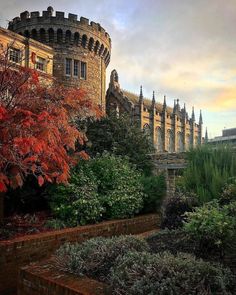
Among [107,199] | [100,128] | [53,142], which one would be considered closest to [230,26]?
[53,142]

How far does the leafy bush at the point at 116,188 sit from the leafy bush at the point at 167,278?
4753mm

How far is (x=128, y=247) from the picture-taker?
5.14 meters

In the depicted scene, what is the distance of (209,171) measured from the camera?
7.99 meters

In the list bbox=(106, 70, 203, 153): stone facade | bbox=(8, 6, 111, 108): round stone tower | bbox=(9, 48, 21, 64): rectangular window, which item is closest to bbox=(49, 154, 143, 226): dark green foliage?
bbox=(9, 48, 21, 64): rectangular window

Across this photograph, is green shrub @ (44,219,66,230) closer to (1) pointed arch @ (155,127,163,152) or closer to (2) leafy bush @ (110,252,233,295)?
(2) leafy bush @ (110,252,233,295)

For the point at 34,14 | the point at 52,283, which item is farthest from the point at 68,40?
the point at 52,283

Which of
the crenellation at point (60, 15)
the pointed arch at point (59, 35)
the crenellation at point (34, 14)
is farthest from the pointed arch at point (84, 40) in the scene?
the crenellation at point (34, 14)

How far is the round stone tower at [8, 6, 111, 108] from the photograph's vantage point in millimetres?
31750

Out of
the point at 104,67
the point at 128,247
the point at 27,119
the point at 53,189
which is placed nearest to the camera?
the point at 128,247

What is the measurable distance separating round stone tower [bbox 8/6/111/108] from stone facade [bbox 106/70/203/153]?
12251mm

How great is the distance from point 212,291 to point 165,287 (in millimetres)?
556

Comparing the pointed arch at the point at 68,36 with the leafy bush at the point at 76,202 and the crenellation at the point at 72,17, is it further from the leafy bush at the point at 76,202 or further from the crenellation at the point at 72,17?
the leafy bush at the point at 76,202

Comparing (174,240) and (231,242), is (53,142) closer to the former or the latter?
(174,240)

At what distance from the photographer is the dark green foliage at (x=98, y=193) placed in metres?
8.18
